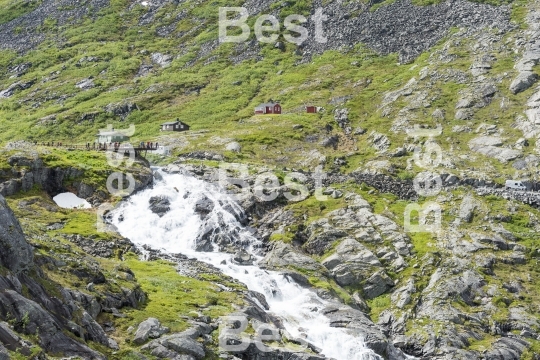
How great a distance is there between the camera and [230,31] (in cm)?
18362

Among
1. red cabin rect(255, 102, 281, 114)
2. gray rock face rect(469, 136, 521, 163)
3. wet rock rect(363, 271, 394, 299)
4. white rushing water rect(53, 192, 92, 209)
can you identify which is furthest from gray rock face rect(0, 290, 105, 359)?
red cabin rect(255, 102, 281, 114)

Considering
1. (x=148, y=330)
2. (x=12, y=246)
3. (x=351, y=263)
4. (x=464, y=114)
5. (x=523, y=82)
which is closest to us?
(x=12, y=246)

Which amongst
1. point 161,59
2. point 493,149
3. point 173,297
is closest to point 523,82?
point 493,149

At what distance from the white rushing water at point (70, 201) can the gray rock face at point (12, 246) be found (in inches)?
1652

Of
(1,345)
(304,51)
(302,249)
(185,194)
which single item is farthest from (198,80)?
(1,345)

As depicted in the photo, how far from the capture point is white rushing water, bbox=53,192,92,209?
80.6m

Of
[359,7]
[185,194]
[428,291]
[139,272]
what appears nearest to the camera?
[139,272]

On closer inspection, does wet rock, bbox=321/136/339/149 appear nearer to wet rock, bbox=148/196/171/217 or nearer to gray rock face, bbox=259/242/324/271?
wet rock, bbox=148/196/171/217

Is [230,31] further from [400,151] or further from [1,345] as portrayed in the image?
[1,345]

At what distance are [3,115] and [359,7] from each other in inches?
3685

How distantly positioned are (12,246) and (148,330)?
11384 millimetres

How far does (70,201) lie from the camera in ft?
268

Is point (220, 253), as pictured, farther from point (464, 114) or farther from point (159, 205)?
point (464, 114)

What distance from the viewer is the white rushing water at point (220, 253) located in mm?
56562
